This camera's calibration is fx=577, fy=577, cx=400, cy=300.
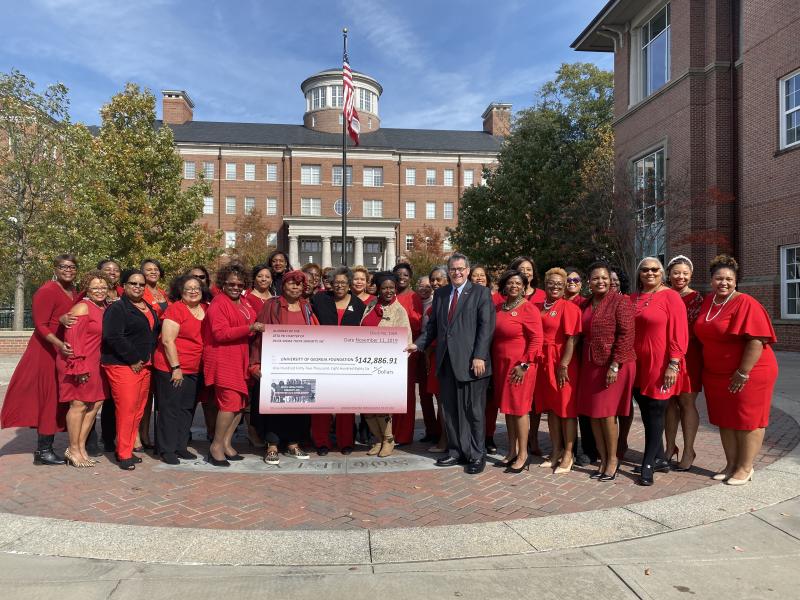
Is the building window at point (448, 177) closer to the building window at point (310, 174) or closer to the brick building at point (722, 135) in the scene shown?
the building window at point (310, 174)

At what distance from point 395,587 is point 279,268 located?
5.06m

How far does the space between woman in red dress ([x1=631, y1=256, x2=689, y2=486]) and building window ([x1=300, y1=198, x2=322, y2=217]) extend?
5313cm

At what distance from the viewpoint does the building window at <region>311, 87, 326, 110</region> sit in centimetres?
5975

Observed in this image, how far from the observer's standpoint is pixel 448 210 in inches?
2346

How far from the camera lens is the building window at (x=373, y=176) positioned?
5772 centimetres

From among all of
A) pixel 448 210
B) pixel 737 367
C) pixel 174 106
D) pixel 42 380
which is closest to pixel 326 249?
pixel 448 210

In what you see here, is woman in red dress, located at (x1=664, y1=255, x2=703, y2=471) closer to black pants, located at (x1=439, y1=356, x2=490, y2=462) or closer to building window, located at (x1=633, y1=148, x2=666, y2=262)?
black pants, located at (x1=439, y1=356, x2=490, y2=462)

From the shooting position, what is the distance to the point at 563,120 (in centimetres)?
3003

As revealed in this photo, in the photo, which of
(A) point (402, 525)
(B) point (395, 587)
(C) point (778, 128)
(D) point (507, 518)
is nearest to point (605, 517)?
(D) point (507, 518)

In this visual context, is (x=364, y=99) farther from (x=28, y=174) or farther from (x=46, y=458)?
(x=46, y=458)

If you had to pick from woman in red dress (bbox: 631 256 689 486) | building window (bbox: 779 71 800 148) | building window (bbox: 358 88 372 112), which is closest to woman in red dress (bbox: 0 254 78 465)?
woman in red dress (bbox: 631 256 689 486)

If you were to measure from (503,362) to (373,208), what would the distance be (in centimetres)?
5339

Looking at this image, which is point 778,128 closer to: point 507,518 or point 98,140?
point 507,518

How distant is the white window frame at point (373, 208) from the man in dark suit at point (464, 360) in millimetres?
52701
